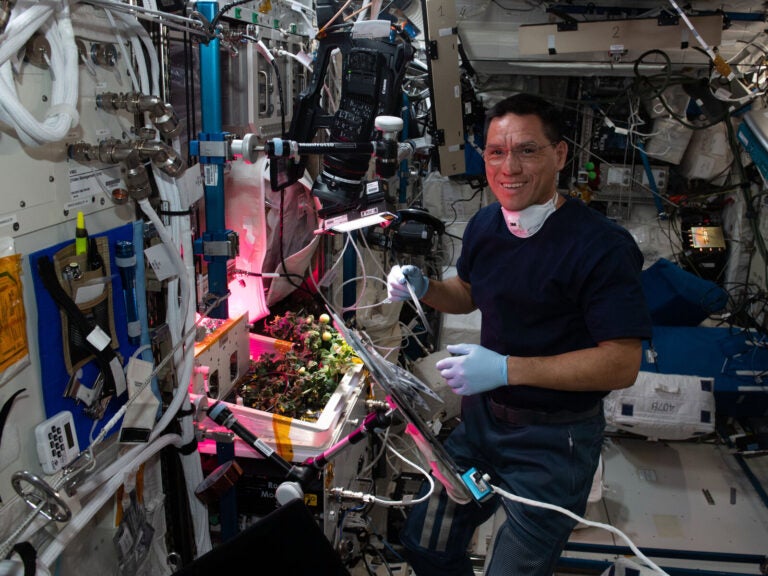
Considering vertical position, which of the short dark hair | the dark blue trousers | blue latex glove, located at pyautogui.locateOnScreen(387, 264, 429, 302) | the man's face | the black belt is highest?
the short dark hair

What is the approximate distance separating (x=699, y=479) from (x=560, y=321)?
8.92 feet

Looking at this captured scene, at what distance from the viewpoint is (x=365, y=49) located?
2.63 m

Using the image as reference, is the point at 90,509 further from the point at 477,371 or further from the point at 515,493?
the point at 515,493

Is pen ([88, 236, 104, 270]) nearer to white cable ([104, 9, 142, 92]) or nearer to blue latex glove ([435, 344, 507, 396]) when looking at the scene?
white cable ([104, 9, 142, 92])

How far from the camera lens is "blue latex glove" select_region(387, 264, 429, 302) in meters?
2.21

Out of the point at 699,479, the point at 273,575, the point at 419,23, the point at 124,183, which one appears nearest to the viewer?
the point at 273,575

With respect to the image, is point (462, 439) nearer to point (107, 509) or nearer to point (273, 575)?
point (273, 575)

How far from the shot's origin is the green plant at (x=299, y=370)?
2570mm

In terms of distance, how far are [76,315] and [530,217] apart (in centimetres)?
136

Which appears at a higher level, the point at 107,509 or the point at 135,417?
the point at 135,417

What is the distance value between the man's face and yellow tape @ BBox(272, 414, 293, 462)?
116cm

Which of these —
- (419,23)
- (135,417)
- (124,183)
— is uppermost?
(419,23)

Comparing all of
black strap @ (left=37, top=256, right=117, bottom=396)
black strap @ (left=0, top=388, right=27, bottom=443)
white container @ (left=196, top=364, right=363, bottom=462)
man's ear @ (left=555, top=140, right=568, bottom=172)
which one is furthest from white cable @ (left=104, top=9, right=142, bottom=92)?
man's ear @ (left=555, top=140, right=568, bottom=172)

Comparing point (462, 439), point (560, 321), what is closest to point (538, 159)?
point (560, 321)
